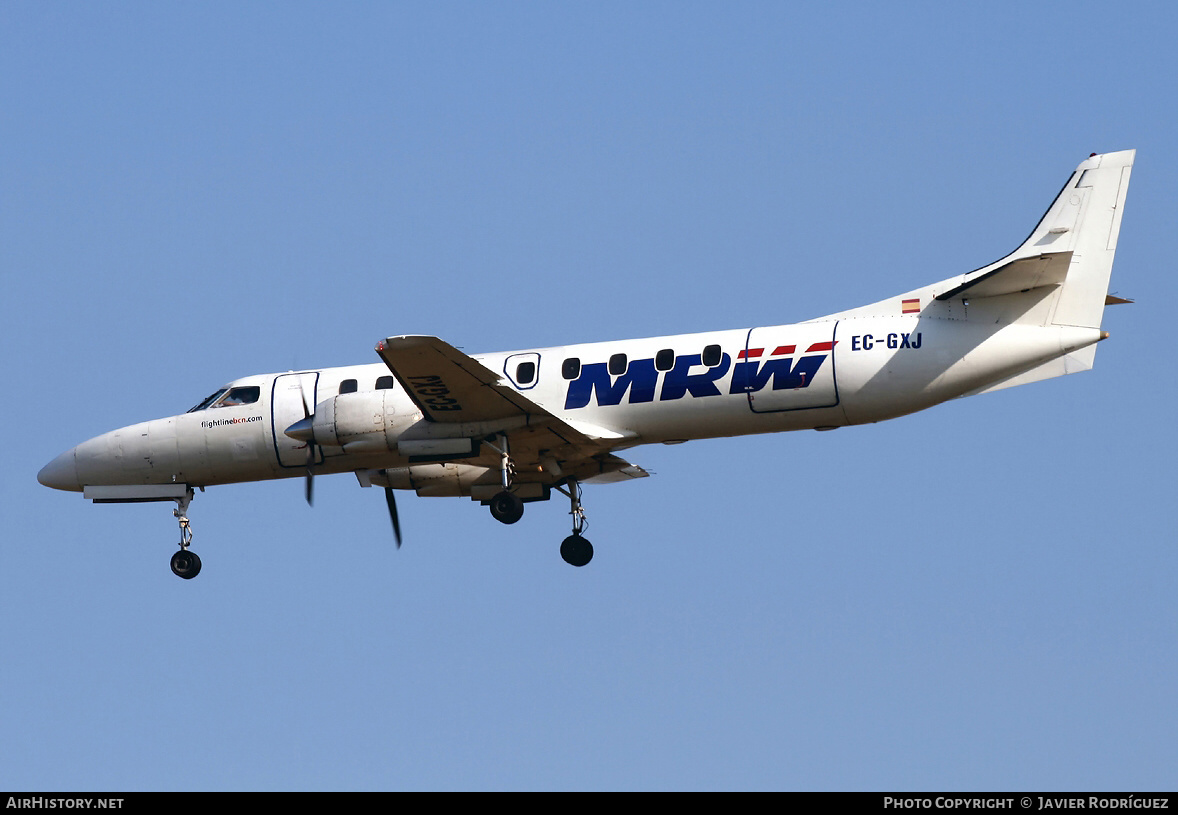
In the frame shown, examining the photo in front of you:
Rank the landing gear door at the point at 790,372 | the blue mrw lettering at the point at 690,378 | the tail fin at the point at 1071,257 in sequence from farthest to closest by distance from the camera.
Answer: the blue mrw lettering at the point at 690,378 → the landing gear door at the point at 790,372 → the tail fin at the point at 1071,257

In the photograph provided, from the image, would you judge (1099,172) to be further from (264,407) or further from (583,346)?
(264,407)

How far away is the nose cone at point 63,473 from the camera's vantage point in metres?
27.7

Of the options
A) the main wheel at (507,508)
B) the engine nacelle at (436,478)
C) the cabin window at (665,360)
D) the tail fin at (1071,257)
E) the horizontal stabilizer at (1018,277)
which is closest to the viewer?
the horizontal stabilizer at (1018,277)

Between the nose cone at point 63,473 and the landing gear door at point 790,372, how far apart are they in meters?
12.6

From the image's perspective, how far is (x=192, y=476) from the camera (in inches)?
1078

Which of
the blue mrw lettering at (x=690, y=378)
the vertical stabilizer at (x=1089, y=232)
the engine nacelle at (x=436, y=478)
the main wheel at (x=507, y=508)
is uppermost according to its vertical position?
the vertical stabilizer at (x=1089, y=232)

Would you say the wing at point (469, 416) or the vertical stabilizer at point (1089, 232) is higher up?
the vertical stabilizer at point (1089, 232)

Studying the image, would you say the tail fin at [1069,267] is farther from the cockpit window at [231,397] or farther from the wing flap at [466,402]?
the cockpit window at [231,397]

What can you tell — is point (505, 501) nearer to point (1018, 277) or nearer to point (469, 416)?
point (469, 416)

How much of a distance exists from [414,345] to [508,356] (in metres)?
3.49

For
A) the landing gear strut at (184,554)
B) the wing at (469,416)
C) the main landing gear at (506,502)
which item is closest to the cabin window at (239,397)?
the landing gear strut at (184,554)
